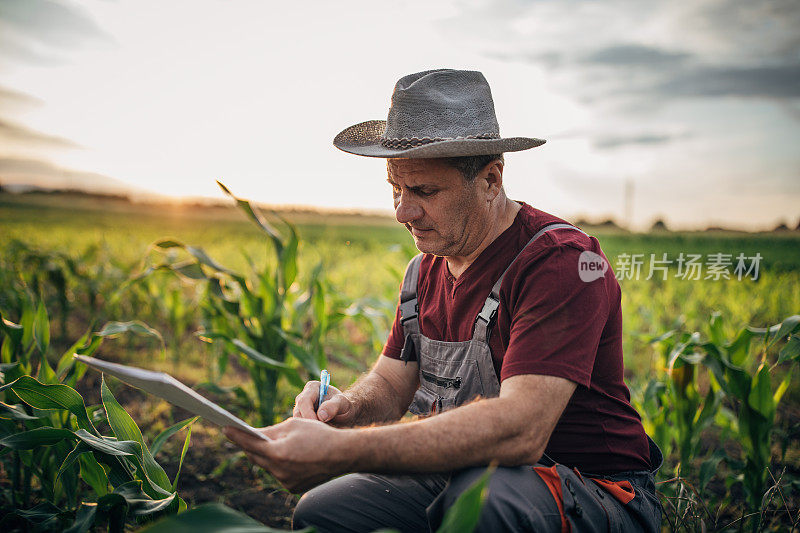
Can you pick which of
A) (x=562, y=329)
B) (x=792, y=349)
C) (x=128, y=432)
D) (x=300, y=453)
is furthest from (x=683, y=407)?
(x=128, y=432)

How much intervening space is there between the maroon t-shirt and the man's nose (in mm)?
231

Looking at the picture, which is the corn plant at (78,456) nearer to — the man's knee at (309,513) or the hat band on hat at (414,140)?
the man's knee at (309,513)

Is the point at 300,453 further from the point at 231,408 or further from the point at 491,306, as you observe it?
the point at 231,408

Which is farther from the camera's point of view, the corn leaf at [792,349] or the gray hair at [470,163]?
the corn leaf at [792,349]

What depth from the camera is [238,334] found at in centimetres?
313

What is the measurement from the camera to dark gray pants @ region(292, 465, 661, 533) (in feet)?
4.01

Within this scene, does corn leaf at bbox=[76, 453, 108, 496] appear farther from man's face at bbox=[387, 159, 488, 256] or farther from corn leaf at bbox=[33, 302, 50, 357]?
man's face at bbox=[387, 159, 488, 256]

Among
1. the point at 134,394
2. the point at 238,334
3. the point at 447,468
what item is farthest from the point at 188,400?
the point at 134,394

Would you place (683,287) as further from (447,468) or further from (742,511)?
(447,468)

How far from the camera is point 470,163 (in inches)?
60.5

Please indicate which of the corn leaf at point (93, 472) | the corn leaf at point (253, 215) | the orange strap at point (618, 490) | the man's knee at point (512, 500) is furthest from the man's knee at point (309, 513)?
the corn leaf at point (253, 215)

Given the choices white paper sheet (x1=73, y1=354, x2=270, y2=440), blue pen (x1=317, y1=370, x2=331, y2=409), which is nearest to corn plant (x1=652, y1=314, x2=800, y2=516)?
blue pen (x1=317, y1=370, x2=331, y2=409)

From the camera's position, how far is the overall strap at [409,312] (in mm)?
1847

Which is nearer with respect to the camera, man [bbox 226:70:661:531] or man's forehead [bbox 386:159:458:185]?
man [bbox 226:70:661:531]
